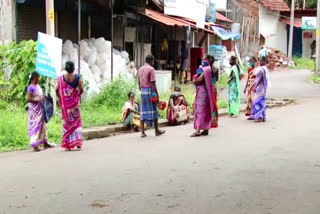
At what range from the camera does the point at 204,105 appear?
36.1 feet

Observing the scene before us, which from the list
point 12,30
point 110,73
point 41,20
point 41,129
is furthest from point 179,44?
point 41,129

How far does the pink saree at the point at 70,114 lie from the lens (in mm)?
9117

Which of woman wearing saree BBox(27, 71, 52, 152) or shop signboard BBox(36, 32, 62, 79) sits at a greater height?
shop signboard BBox(36, 32, 62, 79)

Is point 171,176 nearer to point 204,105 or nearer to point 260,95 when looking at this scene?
point 204,105

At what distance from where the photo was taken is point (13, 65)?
12.8 meters

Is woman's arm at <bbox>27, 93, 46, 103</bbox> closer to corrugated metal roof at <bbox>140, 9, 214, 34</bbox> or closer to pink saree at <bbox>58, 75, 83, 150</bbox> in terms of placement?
pink saree at <bbox>58, 75, 83, 150</bbox>

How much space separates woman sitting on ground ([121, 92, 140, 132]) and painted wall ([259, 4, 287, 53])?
30.0 meters

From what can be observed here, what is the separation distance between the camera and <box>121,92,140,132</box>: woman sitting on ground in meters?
12.5

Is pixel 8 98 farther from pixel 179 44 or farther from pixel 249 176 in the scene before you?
pixel 179 44

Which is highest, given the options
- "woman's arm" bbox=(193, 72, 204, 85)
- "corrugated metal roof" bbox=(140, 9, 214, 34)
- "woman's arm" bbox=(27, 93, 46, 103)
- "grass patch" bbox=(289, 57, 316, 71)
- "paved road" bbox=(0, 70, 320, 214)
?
"corrugated metal roof" bbox=(140, 9, 214, 34)

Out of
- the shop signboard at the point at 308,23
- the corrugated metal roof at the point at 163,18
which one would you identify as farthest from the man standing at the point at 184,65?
the shop signboard at the point at 308,23

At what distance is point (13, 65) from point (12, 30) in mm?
1257

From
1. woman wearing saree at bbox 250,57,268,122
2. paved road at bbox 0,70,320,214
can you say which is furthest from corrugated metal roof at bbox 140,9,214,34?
paved road at bbox 0,70,320,214

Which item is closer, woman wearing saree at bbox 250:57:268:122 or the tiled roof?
woman wearing saree at bbox 250:57:268:122
